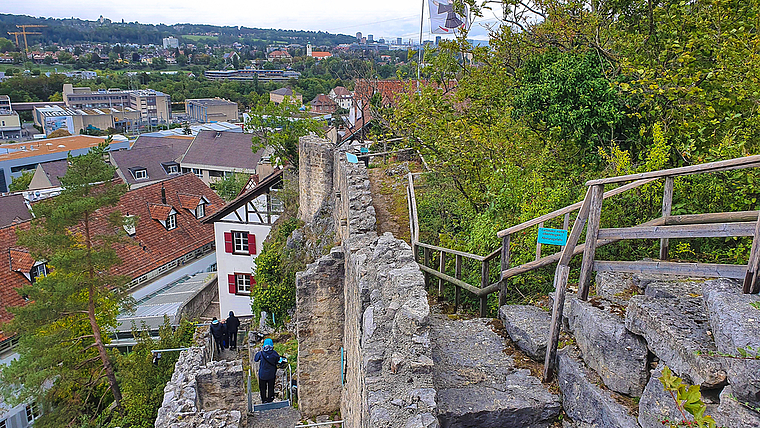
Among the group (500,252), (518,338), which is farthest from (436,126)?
(518,338)

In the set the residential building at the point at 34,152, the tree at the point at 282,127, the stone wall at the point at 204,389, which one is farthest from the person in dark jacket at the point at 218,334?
the residential building at the point at 34,152

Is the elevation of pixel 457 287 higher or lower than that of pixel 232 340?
higher

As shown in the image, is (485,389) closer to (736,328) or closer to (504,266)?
(504,266)

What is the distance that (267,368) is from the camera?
1133 centimetres

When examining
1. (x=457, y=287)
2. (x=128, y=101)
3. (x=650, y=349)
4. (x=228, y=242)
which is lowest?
(x=128, y=101)

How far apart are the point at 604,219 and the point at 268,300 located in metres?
11.7

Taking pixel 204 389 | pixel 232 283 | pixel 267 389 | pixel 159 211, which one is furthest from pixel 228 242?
pixel 204 389

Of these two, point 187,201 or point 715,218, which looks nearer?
point 715,218

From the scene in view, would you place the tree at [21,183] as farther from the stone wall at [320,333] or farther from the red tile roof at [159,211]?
the stone wall at [320,333]

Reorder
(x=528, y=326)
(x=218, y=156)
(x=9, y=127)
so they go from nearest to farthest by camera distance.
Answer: (x=528, y=326) → (x=218, y=156) → (x=9, y=127)

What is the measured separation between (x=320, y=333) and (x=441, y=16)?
10.8 meters

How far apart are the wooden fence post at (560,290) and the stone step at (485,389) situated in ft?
0.83

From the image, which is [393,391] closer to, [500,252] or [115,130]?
[500,252]

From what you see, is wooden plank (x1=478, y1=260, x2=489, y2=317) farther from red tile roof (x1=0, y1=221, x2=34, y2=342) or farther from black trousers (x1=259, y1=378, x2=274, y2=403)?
red tile roof (x1=0, y1=221, x2=34, y2=342)
